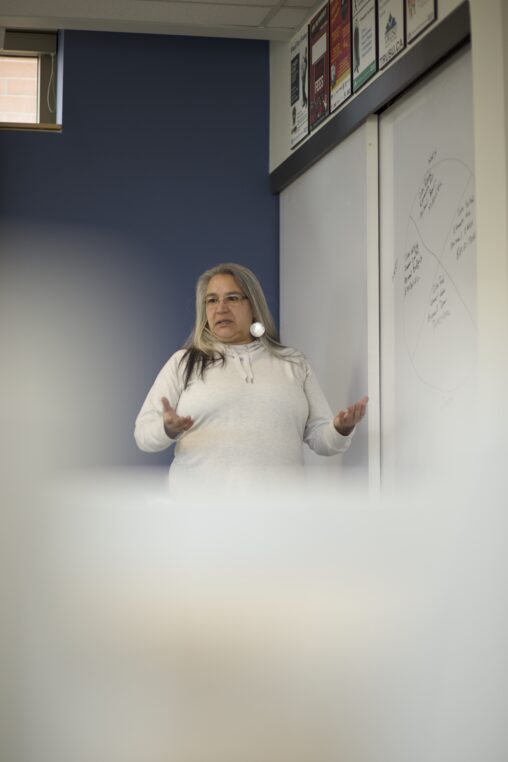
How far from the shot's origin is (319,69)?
314 centimetres

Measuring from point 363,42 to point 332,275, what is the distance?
0.70 meters

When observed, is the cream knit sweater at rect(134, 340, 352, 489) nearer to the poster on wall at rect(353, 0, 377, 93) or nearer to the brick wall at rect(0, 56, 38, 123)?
the poster on wall at rect(353, 0, 377, 93)

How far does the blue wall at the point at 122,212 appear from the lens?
357cm

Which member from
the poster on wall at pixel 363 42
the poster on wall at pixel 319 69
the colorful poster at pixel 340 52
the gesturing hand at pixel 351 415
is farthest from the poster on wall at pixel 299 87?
the gesturing hand at pixel 351 415

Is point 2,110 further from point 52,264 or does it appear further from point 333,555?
point 333,555

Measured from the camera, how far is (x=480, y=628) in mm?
503

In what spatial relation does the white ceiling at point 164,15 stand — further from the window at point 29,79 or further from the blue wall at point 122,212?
the window at point 29,79

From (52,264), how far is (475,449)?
3.23 metres

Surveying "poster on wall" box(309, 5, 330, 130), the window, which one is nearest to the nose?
"poster on wall" box(309, 5, 330, 130)

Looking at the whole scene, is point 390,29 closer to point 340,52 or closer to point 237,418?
point 340,52

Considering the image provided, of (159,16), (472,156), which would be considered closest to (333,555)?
(472,156)

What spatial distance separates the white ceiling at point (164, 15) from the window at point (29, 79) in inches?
14.7

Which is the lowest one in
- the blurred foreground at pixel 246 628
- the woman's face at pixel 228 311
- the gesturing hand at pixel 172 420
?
the blurred foreground at pixel 246 628

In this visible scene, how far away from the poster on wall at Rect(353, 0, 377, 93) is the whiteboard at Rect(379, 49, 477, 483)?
13 centimetres
